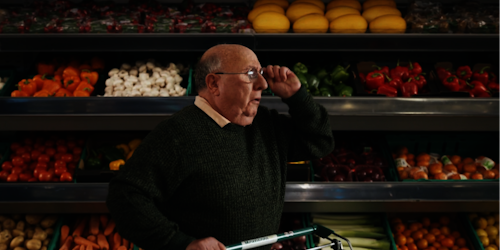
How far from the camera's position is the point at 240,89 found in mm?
1506

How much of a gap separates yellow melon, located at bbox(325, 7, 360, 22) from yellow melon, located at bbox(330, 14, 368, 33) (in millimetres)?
112

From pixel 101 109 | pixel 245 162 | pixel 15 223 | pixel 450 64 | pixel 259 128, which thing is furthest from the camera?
pixel 450 64

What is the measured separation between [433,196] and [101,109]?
6.83 feet

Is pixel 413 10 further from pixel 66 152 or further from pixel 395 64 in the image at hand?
pixel 66 152

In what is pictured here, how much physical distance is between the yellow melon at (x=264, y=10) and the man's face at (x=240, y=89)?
1.36 m

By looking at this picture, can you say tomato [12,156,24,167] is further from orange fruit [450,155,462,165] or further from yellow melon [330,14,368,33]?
orange fruit [450,155,462,165]

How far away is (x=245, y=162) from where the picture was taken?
156 centimetres

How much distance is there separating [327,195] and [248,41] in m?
1.06

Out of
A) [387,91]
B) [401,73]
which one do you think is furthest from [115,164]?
[401,73]

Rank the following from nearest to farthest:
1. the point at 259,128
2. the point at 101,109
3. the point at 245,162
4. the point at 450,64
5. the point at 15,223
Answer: the point at 245,162
the point at 259,128
the point at 101,109
the point at 15,223
the point at 450,64

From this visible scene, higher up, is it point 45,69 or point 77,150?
point 45,69

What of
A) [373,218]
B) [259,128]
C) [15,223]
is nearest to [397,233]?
[373,218]

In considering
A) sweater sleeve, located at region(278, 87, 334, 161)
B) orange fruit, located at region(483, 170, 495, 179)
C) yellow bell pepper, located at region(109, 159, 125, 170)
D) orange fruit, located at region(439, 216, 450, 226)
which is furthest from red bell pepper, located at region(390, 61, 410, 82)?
yellow bell pepper, located at region(109, 159, 125, 170)

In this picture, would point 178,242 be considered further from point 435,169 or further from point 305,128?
point 435,169
